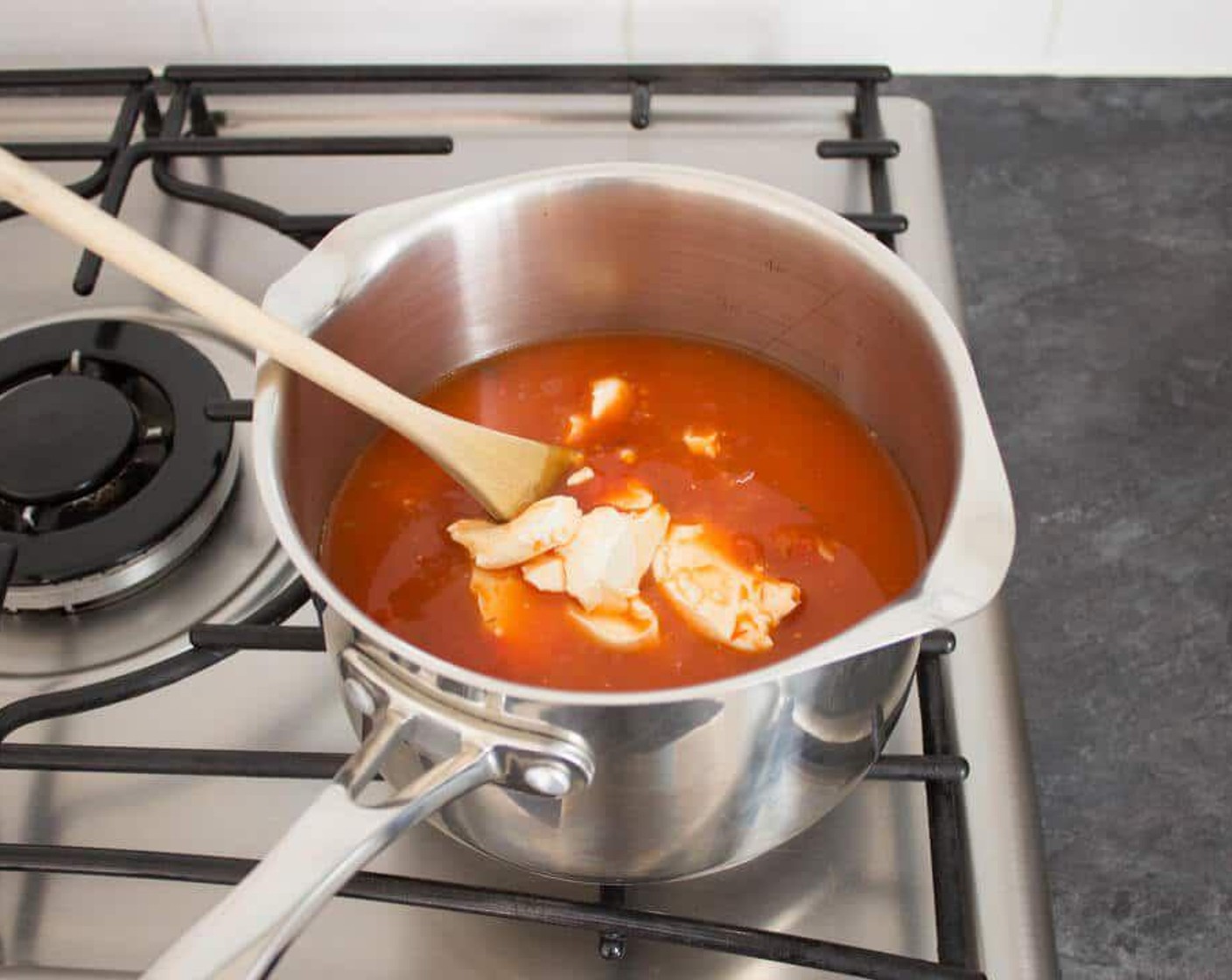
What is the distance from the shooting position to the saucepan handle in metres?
0.46

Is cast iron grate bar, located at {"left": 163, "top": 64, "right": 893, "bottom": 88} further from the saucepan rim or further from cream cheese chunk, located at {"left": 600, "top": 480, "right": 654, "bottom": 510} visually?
cream cheese chunk, located at {"left": 600, "top": 480, "right": 654, "bottom": 510}

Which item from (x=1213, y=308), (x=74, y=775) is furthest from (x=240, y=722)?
(x=1213, y=308)

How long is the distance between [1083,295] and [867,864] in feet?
1.58

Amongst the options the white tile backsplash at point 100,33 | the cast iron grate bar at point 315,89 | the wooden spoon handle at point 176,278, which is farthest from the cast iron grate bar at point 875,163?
the white tile backsplash at point 100,33

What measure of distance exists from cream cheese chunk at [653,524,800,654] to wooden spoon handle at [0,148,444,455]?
6.5 inches

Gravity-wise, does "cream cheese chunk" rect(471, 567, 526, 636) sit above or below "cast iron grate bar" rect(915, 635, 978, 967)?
above

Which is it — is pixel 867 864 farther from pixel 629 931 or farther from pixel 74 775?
pixel 74 775

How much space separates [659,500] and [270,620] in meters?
0.21

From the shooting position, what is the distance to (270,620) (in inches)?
28.1

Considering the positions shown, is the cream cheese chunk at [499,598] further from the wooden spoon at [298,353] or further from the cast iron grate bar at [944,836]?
the cast iron grate bar at [944,836]

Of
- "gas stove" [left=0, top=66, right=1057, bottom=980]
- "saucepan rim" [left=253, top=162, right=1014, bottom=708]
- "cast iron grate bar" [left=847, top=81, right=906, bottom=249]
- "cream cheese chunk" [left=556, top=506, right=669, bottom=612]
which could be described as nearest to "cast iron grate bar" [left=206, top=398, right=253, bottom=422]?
"gas stove" [left=0, top=66, right=1057, bottom=980]

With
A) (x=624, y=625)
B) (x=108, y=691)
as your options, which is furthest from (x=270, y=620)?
(x=624, y=625)

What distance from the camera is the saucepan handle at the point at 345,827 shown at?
0.46m

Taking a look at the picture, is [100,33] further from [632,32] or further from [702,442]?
[702,442]
